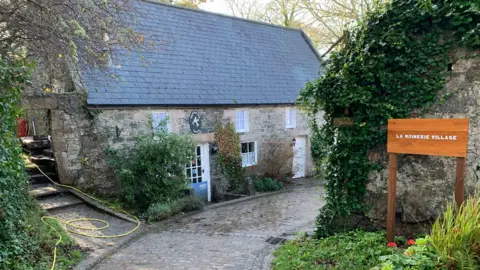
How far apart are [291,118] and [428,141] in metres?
10.6

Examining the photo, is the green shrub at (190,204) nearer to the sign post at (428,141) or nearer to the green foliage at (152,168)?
the green foliage at (152,168)

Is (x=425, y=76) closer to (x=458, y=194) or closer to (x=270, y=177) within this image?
(x=458, y=194)

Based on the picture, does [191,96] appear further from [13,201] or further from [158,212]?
[13,201]

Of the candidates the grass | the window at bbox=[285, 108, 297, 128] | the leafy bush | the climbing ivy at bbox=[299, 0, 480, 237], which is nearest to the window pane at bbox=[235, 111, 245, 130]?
the leafy bush

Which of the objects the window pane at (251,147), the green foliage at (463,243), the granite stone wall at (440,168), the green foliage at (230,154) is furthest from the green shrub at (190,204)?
the green foliage at (463,243)

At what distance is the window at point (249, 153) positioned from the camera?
13.4 m

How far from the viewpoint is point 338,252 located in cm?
484

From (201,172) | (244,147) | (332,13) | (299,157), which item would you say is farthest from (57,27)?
(332,13)

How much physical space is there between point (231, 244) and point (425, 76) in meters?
4.77

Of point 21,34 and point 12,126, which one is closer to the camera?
point 12,126

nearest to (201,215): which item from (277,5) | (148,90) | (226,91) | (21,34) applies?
(148,90)

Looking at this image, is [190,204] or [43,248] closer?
[43,248]

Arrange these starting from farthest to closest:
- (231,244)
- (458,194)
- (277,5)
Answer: (277,5)
(231,244)
(458,194)

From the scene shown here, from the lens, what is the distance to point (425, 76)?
16.3 ft
